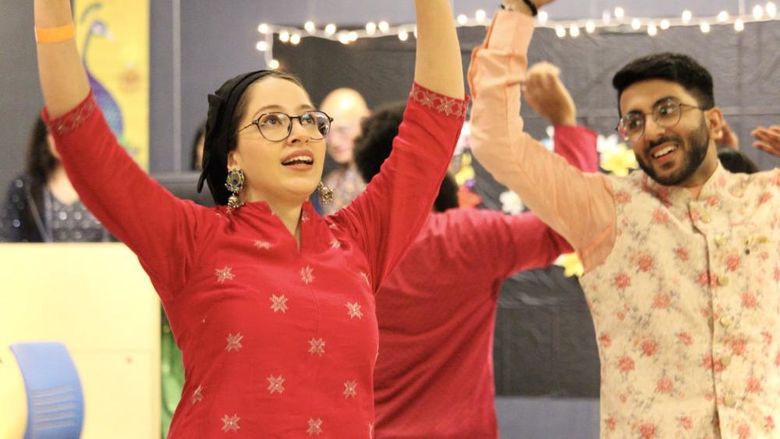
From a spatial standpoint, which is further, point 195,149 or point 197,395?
point 195,149

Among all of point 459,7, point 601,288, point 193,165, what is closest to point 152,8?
point 193,165

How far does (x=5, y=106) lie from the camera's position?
14.5 ft

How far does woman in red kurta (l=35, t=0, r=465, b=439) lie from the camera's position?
150 centimetres

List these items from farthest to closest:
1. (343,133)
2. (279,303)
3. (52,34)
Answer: (343,133) < (279,303) < (52,34)

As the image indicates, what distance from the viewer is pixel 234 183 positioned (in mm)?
1716

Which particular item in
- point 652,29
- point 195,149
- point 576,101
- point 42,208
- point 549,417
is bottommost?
point 549,417

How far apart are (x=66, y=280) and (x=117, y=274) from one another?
15 centimetres

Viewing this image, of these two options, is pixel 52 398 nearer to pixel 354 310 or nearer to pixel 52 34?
pixel 354 310

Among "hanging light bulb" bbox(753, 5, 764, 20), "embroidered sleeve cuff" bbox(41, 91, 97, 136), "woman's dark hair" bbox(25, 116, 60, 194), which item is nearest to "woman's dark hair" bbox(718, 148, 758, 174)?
"hanging light bulb" bbox(753, 5, 764, 20)

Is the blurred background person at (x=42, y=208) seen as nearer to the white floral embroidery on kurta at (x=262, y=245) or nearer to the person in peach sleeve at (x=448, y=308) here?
the person in peach sleeve at (x=448, y=308)

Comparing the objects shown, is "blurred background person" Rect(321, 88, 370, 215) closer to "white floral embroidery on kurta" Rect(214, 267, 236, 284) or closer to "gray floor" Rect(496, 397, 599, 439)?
"gray floor" Rect(496, 397, 599, 439)

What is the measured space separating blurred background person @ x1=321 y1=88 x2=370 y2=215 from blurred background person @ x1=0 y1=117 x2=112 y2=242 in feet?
3.46

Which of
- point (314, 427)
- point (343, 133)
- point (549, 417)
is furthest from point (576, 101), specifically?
point (314, 427)

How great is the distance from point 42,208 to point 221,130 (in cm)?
285
